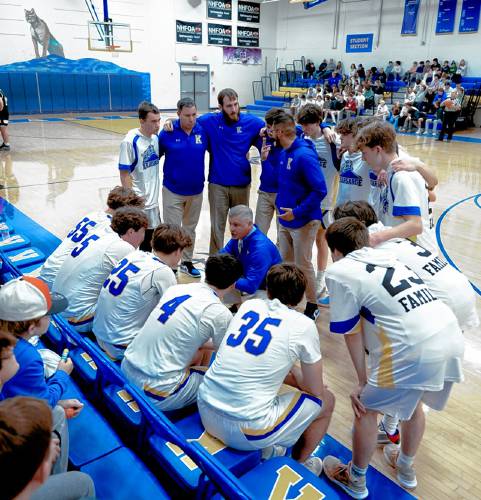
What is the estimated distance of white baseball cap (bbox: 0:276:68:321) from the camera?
2176 mm

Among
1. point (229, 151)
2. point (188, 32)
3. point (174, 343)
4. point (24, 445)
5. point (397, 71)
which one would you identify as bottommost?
point (174, 343)

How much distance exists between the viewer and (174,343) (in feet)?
8.16

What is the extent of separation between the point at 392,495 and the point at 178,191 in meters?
3.57

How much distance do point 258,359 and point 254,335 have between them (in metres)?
0.12

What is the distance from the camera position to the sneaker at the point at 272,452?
2.34m

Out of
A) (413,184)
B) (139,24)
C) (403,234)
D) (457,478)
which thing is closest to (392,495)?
(457,478)

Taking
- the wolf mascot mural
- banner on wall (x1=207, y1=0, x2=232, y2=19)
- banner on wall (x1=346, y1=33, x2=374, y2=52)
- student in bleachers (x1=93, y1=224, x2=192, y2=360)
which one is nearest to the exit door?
banner on wall (x1=207, y1=0, x2=232, y2=19)

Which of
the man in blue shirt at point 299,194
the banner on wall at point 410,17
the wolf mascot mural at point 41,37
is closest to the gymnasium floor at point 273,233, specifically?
the man in blue shirt at point 299,194

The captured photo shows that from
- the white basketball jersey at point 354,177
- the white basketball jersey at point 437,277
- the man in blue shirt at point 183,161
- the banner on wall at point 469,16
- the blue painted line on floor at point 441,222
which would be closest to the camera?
the white basketball jersey at point 437,277

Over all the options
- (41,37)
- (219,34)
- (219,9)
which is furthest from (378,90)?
(41,37)

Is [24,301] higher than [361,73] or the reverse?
the reverse

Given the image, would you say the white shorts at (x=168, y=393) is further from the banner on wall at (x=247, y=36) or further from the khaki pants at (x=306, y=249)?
the banner on wall at (x=247, y=36)

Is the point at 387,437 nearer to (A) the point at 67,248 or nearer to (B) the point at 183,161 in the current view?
(A) the point at 67,248

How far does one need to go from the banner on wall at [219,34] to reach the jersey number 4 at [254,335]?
25.5 metres
